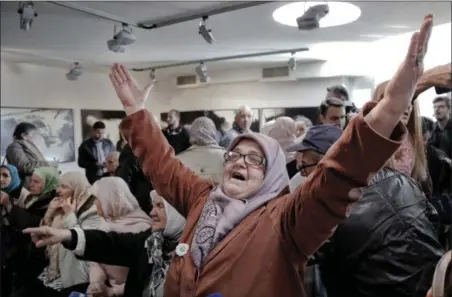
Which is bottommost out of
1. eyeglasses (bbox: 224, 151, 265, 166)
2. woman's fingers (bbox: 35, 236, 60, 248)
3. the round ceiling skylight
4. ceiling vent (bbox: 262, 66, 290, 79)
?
woman's fingers (bbox: 35, 236, 60, 248)

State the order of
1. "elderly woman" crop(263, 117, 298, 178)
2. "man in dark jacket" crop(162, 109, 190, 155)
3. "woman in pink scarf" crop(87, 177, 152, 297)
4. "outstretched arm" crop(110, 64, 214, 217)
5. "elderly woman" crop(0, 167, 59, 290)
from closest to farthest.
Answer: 1. "outstretched arm" crop(110, 64, 214, 217)
2. "woman in pink scarf" crop(87, 177, 152, 297)
3. "elderly woman" crop(263, 117, 298, 178)
4. "man in dark jacket" crop(162, 109, 190, 155)
5. "elderly woman" crop(0, 167, 59, 290)

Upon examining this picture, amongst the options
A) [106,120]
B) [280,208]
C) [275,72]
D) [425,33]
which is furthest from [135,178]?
[425,33]

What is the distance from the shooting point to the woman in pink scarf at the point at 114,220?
1.68m

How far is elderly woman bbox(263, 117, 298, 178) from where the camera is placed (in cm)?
180

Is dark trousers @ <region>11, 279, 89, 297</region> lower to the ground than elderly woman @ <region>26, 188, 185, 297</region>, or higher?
lower

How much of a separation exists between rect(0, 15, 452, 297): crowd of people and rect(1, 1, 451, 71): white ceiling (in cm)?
Answer: 38

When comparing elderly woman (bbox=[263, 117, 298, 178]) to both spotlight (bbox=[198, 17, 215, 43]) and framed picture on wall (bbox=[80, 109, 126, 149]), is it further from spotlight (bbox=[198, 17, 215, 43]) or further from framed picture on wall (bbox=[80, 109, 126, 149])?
framed picture on wall (bbox=[80, 109, 126, 149])

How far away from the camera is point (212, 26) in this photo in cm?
225

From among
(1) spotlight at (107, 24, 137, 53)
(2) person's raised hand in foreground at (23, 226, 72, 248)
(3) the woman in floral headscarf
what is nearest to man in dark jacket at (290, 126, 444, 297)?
(2) person's raised hand in foreground at (23, 226, 72, 248)

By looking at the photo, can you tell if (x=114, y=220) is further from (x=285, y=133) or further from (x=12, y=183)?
(x=12, y=183)

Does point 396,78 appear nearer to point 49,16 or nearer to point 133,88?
point 133,88

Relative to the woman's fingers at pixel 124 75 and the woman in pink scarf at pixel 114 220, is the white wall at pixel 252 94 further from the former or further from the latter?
the woman's fingers at pixel 124 75

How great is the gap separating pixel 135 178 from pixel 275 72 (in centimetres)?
82

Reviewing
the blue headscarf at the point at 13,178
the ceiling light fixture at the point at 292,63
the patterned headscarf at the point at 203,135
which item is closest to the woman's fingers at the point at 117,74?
the patterned headscarf at the point at 203,135
